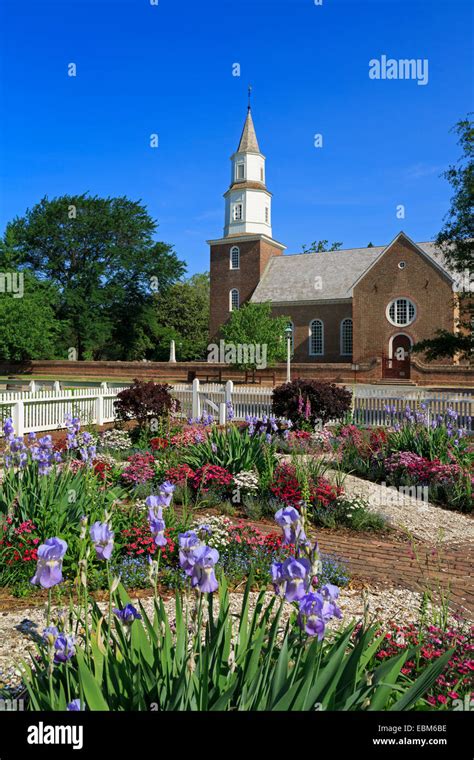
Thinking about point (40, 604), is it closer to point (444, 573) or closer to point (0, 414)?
point (444, 573)

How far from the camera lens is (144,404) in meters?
12.2

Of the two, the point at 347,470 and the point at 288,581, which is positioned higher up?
the point at 288,581

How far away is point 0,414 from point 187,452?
229 inches

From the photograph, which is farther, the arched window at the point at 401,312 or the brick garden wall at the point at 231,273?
the brick garden wall at the point at 231,273

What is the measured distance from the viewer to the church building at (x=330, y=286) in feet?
125

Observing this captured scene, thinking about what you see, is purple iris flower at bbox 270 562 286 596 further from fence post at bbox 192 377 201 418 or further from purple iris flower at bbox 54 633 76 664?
fence post at bbox 192 377 201 418

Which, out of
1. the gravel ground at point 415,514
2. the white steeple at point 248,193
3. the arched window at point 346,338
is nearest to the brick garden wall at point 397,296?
the arched window at point 346,338

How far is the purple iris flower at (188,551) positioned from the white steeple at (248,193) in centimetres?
4816

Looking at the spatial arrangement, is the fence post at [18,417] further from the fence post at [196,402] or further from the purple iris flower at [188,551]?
the purple iris flower at [188,551]

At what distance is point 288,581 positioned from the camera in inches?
77.7

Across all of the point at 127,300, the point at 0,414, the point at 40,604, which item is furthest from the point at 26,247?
the point at 40,604

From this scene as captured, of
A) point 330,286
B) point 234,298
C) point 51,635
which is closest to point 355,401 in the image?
point 51,635

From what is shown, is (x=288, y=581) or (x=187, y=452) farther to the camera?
(x=187, y=452)

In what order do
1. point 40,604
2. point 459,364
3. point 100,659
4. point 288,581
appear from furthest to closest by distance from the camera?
1. point 459,364
2. point 40,604
3. point 100,659
4. point 288,581
